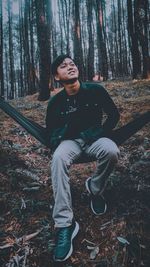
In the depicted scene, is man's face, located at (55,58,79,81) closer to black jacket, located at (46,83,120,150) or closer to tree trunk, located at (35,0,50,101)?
black jacket, located at (46,83,120,150)

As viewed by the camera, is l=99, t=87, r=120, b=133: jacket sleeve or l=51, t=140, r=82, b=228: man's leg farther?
l=99, t=87, r=120, b=133: jacket sleeve

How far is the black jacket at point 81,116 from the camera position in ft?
9.75

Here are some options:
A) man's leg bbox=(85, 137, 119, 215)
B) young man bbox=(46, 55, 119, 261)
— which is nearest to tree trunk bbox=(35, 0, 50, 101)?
young man bbox=(46, 55, 119, 261)

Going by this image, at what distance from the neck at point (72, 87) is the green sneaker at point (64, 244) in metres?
1.38

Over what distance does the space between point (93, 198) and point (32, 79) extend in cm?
1320

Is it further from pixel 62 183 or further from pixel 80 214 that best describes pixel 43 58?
pixel 62 183

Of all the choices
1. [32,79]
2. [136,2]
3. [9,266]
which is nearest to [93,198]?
[9,266]

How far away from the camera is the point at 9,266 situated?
2389 mm

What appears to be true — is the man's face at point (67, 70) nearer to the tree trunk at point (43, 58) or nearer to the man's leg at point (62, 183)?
the man's leg at point (62, 183)

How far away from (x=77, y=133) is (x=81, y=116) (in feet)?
0.59

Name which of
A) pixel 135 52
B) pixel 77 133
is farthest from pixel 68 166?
pixel 135 52

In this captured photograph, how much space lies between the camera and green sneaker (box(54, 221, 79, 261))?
7.64ft

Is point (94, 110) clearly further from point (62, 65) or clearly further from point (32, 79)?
point (32, 79)

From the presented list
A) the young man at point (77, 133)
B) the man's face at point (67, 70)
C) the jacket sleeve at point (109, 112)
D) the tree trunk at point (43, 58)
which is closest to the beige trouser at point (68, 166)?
the young man at point (77, 133)
